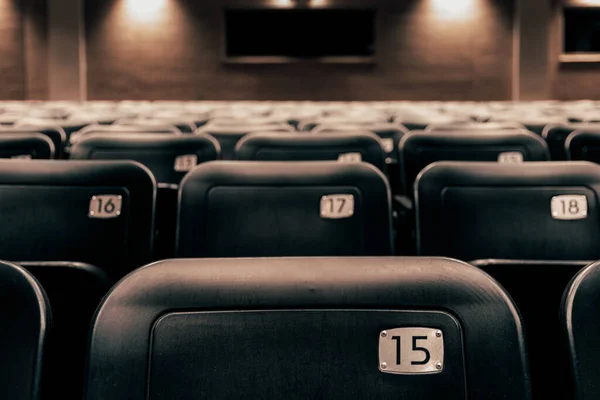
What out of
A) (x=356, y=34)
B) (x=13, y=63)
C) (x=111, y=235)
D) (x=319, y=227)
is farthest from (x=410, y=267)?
(x=13, y=63)

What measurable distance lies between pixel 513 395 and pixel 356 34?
12783 mm

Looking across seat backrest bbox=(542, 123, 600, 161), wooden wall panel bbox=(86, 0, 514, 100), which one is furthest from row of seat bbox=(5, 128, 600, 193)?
wooden wall panel bbox=(86, 0, 514, 100)

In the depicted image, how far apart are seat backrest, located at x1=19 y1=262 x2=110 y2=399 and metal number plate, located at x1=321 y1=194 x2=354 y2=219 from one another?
517 millimetres

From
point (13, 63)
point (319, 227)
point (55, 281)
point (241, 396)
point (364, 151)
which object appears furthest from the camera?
point (13, 63)

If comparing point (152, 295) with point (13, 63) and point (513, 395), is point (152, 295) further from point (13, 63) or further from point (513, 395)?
point (13, 63)

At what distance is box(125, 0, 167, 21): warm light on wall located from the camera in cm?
1306

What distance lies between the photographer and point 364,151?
8.53ft

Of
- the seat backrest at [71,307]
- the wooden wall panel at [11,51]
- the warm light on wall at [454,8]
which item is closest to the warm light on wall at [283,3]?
the warm light on wall at [454,8]

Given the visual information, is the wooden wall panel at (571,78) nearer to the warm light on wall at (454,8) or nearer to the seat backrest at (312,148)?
the warm light on wall at (454,8)

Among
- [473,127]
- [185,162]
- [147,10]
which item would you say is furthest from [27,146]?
[147,10]

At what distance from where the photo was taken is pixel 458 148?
2605mm

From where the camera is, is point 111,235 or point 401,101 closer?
point 111,235

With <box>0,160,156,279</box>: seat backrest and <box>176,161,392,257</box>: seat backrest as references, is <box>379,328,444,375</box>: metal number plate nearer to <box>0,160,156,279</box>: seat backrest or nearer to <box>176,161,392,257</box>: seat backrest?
<box>176,161,392,257</box>: seat backrest

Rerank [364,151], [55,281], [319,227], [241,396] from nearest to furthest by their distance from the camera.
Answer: [241,396]
[55,281]
[319,227]
[364,151]
